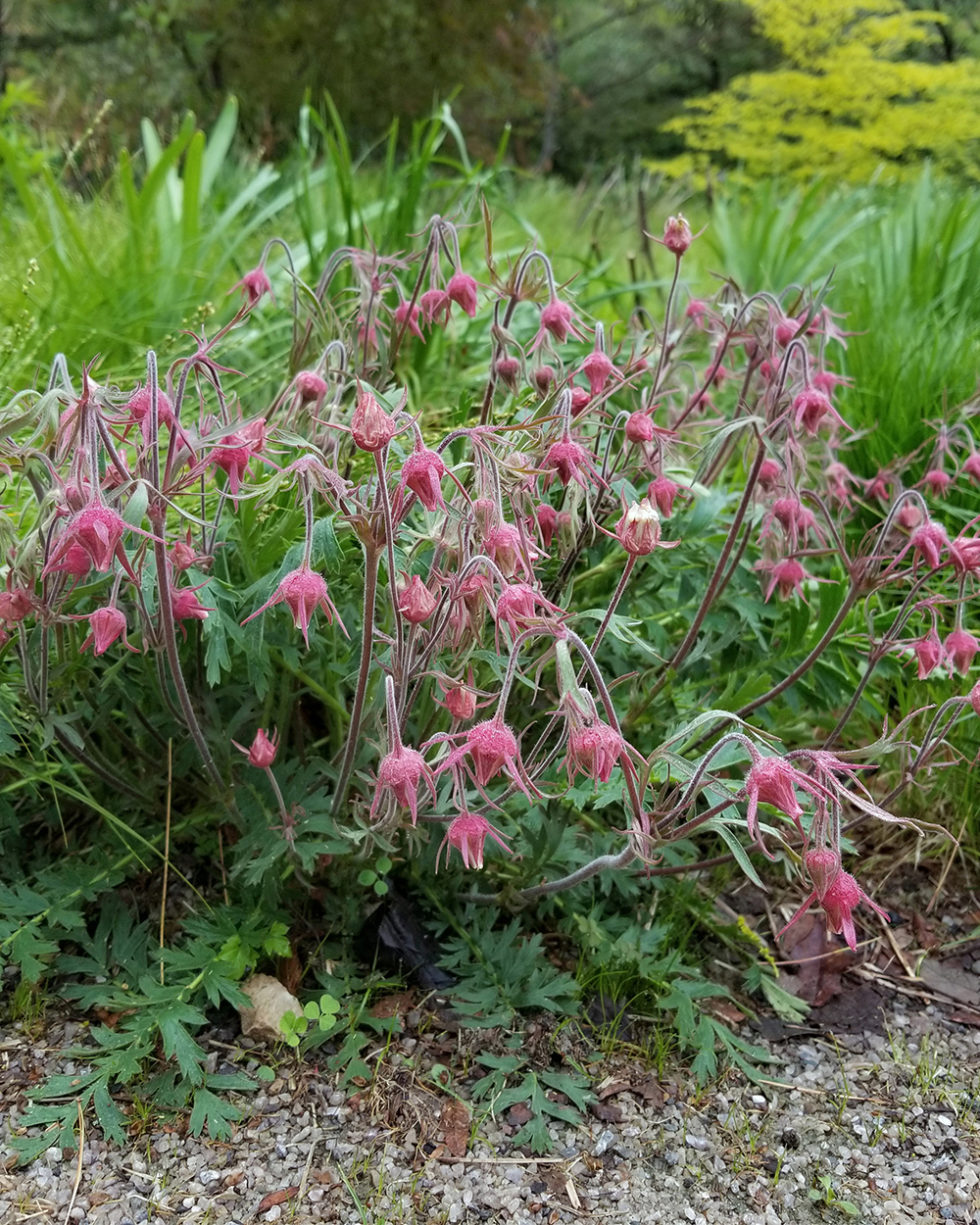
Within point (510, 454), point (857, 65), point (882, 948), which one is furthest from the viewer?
point (857, 65)

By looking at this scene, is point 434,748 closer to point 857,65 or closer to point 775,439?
point 775,439

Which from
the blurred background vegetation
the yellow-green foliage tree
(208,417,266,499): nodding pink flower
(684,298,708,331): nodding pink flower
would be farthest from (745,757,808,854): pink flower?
the yellow-green foliage tree

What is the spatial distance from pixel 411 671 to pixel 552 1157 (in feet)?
2.66

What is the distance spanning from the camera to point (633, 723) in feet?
6.43

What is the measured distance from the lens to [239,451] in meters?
1.46

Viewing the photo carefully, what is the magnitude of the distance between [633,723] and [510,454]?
0.72 meters

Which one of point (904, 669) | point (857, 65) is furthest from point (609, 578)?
point (857, 65)

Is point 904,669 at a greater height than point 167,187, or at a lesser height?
lesser

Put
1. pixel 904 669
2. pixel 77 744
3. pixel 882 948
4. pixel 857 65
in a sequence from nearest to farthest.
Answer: pixel 77 744 < pixel 882 948 < pixel 904 669 < pixel 857 65

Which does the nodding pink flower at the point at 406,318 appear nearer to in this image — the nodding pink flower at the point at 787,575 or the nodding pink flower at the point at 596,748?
the nodding pink flower at the point at 787,575

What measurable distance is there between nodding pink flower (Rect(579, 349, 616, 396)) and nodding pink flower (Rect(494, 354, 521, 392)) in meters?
0.14

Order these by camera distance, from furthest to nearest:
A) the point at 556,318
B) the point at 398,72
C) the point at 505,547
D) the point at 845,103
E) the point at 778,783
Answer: the point at 845,103 → the point at 398,72 → the point at 556,318 → the point at 505,547 → the point at 778,783

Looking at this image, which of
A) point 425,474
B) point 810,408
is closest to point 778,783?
point 425,474

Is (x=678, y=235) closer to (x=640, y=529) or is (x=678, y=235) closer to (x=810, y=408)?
(x=810, y=408)
